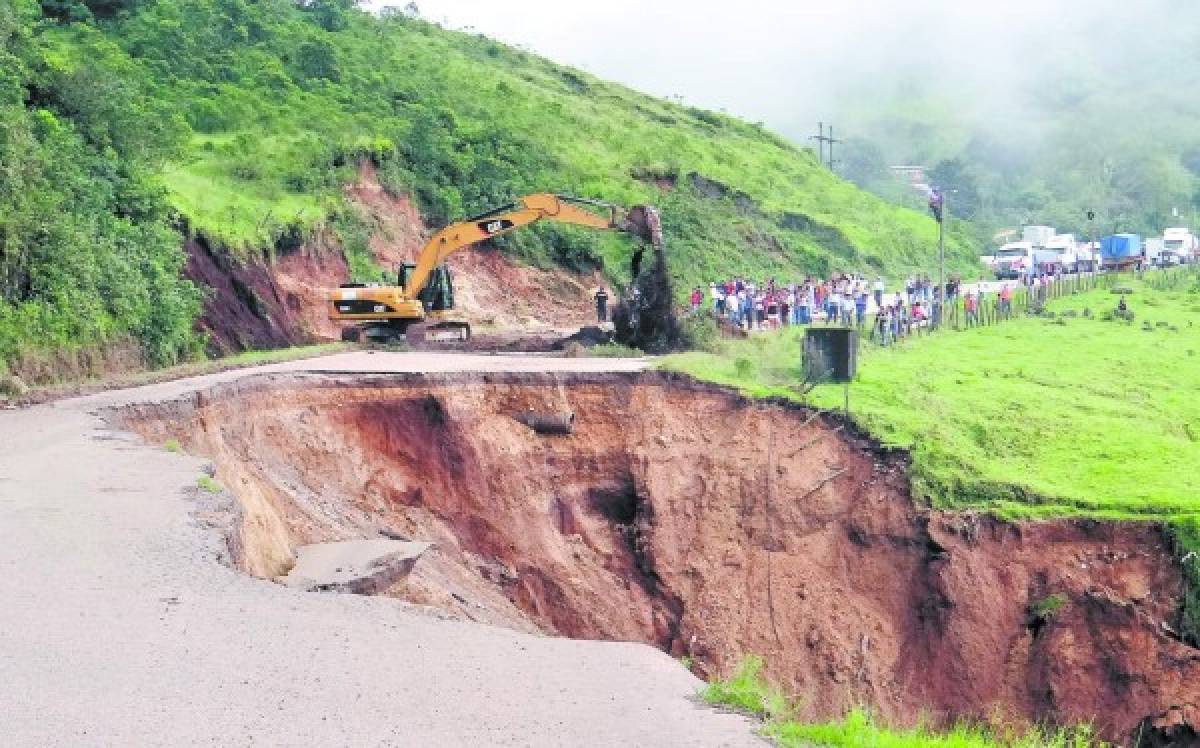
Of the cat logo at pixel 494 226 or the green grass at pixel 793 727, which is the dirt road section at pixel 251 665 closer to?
the green grass at pixel 793 727

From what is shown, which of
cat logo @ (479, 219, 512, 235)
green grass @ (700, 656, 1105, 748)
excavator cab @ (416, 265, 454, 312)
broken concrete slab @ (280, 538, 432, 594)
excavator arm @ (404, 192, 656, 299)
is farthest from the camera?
excavator cab @ (416, 265, 454, 312)

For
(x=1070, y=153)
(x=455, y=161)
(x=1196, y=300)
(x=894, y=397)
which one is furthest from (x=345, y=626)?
(x=1070, y=153)

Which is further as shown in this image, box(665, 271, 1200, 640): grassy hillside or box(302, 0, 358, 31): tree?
box(302, 0, 358, 31): tree

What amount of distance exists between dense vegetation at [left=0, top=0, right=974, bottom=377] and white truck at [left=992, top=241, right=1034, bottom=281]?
3.81 metres

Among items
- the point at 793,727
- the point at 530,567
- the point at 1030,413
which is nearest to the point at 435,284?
the point at 530,567

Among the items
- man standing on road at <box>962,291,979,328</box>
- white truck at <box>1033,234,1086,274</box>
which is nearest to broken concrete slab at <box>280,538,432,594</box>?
man standing on road at <box>962,291,979,328</box>

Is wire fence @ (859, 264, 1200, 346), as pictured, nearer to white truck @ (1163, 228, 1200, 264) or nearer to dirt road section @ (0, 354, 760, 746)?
white truck @ (1163, 228, 1200, 264)

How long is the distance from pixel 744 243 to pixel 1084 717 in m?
36.5

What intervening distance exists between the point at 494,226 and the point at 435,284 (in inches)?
80.3

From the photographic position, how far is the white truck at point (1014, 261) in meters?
65.8

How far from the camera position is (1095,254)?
6850cm

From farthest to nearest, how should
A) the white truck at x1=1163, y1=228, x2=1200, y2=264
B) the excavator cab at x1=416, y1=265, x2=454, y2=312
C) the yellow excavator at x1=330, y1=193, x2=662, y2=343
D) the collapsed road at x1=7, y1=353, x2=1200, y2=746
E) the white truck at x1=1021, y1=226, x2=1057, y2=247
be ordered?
the white truck at x1=1021, y1=226, x2=1057, y2=247
the white truck at x1=1163, y1=228, x2=1200, y2=264
the excavator cab at x1=416, y1=265, x2=454, y2=312
the yellow excavator at x1=330, y1=193, x2=662, y2=343
the collapsed road at x1=7, y1=353, x2=1200, y2=746

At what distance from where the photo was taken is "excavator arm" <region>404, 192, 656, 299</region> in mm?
34312

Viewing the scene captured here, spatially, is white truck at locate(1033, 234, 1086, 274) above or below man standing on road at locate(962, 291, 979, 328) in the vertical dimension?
above
